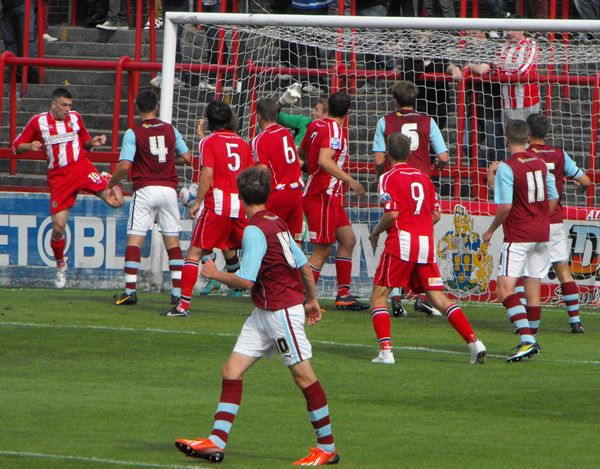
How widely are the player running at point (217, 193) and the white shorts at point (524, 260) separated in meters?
2.82

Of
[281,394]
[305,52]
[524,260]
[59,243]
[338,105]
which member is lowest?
[59,243]

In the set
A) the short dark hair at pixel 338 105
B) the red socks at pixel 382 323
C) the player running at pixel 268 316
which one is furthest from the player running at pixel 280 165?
the player running at pixel 268 316

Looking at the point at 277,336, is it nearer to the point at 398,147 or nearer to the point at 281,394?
the point at 281,394

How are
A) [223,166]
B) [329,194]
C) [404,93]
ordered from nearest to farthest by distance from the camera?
[404,93] < [223,166] < [329,194]

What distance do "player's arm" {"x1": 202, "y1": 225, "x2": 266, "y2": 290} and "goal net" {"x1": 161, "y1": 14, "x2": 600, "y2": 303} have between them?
7.71m

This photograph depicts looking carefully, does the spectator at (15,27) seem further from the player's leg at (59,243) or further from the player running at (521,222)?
the player running at (521,222)

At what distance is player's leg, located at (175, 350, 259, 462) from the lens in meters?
7.50

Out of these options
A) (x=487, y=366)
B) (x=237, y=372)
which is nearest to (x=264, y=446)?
(x=237, y=372)

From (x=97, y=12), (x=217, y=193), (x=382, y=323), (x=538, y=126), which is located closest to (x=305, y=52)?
(x=97, y=12)

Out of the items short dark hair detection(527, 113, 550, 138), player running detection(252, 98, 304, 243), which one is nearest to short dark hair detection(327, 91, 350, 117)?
player running detection(252, 98, 304, 243)

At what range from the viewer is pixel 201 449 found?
7488 mm

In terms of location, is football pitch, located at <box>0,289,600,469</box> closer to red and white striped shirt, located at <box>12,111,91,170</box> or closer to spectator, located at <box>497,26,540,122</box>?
red and white striped shirt, located at <box>12,111,91,170</box>

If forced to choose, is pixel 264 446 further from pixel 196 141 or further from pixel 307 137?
Result: pixel 196 141

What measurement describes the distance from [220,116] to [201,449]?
20.7 ft
